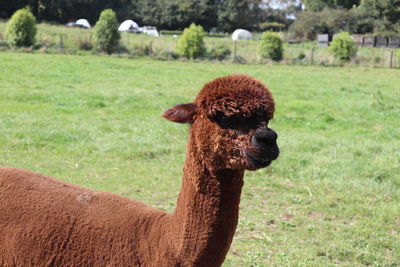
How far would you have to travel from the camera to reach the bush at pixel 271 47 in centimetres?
3381

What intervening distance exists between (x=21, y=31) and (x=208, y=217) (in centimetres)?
2969

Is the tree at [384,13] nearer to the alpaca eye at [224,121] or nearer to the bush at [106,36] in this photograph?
the bush at [106,36]

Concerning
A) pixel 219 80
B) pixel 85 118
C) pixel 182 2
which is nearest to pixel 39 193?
pixel 219 80

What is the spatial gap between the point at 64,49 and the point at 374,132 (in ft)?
73.3

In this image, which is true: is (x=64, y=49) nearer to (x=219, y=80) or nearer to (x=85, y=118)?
(x=85, y=118)

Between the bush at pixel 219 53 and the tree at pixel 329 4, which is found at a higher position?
the tree at pixel 329 4

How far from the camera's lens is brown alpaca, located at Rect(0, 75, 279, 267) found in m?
2.24

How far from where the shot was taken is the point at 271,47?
33812mm

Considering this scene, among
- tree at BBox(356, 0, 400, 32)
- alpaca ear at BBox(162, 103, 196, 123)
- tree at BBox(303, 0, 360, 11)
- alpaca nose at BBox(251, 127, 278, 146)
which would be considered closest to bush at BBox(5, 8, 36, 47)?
alpaca ear at BBox(162, 103, 196, 123)

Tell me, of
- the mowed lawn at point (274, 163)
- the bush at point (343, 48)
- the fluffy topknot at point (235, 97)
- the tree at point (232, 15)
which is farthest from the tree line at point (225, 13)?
the fluffy topknot at point (235, 97)

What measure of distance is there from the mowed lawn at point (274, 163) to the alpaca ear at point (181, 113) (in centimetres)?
267

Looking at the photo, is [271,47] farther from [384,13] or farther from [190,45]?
[384,13]

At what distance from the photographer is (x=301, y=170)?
785 centimetres

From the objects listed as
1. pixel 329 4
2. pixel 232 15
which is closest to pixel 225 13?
pixel 232 15
